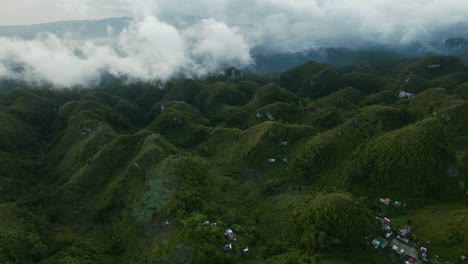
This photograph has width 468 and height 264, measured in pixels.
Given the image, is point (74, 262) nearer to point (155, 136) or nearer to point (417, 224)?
point (155, 136)

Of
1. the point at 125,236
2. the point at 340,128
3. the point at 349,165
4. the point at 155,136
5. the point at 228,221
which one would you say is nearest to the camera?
the point at 228,221

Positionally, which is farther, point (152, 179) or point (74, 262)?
point (152, 179)

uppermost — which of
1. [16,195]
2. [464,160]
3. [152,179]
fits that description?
[464,160]

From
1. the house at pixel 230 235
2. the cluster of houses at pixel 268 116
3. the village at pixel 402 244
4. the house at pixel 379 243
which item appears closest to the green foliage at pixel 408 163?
the village at pixel 402 244

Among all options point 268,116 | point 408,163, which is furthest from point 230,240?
point 268,116

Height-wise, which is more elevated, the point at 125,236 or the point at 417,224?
the point at 417,224

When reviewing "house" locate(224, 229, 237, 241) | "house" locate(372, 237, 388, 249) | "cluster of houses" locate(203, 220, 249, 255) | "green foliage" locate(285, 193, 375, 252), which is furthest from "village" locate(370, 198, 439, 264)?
"house" locate(224, 229, 237, 241)

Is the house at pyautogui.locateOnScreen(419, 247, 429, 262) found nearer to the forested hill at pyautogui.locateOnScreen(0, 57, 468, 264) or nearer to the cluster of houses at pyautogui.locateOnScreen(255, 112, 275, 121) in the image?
the forested hill at pyautogui.locateOnScreen(0, 57, 468, 264)

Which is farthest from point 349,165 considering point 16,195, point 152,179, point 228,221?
point 16,195
